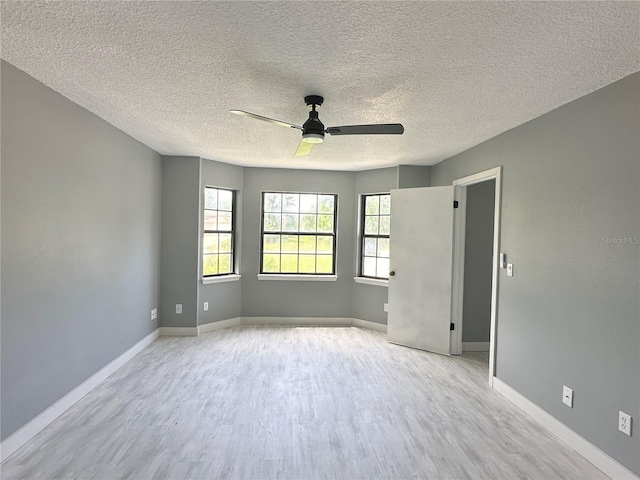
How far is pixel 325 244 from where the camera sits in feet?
19.3

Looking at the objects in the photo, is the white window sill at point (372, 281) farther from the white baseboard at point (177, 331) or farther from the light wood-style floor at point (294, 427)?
the white baseboard at point (177, 331)

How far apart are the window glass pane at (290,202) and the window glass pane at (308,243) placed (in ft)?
1.43

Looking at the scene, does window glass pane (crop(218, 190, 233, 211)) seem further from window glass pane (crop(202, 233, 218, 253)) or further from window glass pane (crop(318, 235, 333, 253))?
window glass pane (crop(318, 235, 333, 253))

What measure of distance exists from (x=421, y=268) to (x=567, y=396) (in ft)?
7.47

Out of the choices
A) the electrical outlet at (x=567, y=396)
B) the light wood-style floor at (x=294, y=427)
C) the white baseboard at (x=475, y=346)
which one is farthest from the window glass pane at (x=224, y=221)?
the electrical outlet at (x=567, y=396)

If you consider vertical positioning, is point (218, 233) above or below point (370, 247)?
above

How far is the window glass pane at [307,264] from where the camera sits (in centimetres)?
587

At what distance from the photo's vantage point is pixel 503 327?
135 inches

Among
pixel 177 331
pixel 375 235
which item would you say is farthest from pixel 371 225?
pixel 177 331

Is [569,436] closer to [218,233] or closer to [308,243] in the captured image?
[308,243]

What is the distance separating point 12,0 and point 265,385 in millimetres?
3101

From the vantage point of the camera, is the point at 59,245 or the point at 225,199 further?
the point at 225,199

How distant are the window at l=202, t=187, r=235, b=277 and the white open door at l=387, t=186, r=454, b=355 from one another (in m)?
2.39

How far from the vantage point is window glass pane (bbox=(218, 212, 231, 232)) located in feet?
18.1
